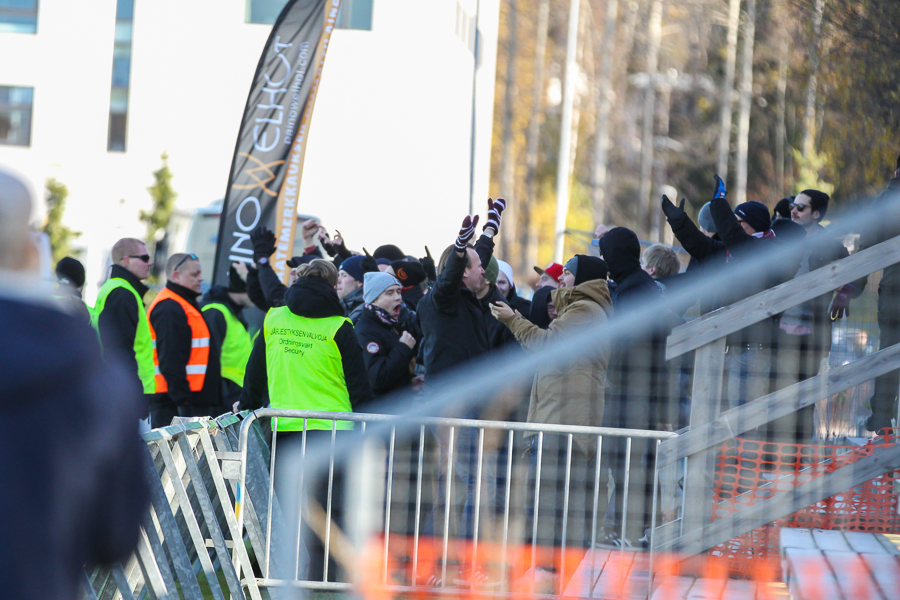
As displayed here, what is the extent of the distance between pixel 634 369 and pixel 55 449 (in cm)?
384

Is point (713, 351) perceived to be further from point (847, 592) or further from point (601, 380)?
point (847, 592)

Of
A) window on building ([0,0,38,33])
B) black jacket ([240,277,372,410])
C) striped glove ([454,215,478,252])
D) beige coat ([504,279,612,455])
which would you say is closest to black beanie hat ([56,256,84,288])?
black jacket ([240,277,372,410])

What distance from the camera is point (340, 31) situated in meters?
26.6

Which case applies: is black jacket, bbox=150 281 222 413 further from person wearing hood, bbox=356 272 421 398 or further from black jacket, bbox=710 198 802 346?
black jacket, bbox=710 198 802 346

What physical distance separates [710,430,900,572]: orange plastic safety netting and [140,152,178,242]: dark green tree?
23675 millimetres

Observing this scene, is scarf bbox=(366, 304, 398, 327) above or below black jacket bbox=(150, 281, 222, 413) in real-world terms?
above

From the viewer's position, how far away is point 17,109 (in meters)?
28.2

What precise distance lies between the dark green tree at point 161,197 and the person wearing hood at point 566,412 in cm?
2265

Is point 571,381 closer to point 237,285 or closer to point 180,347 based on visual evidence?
point 180,347

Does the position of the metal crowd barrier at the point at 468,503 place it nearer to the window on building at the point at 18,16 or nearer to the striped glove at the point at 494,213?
the striped glove at the point at 494,213

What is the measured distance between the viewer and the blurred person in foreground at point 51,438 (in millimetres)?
1754

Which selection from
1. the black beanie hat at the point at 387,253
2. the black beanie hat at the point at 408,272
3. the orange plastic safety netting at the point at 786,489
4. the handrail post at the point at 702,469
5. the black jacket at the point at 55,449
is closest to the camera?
the black jacket at the point at 55,449

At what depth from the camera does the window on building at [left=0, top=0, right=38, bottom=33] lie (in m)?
27.6

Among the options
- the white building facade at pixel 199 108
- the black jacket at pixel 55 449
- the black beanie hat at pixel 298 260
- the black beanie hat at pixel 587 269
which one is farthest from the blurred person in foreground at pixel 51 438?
the white building facade at pixel 199 108
